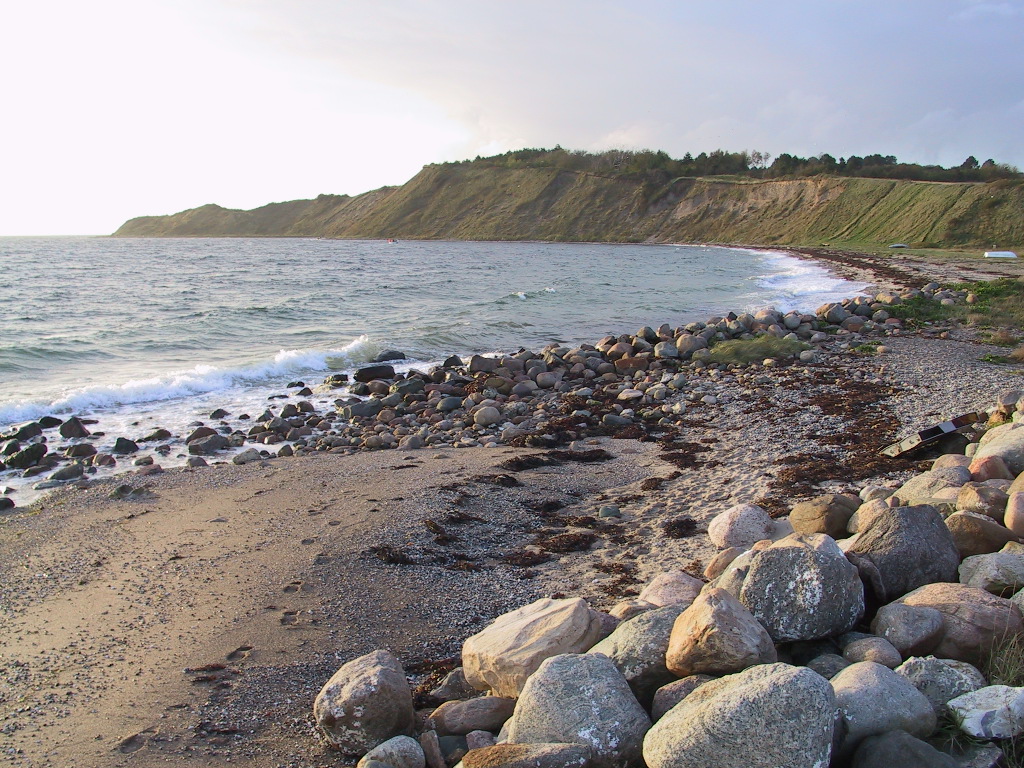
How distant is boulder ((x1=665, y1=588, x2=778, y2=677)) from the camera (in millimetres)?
2928

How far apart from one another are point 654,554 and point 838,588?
7.55 feet

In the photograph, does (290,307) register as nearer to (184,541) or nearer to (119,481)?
(119,481)

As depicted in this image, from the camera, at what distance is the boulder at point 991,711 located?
2.56 meters

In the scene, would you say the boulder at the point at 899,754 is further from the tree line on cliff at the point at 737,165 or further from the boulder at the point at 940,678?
the tree line on cliff at the point at 737,165

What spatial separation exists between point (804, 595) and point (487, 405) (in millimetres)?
7962

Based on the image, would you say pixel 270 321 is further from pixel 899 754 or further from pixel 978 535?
pixel 899 754

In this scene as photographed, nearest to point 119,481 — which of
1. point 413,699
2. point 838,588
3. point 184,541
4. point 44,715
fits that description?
point 184,541

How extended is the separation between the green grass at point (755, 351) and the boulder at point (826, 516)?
787cm

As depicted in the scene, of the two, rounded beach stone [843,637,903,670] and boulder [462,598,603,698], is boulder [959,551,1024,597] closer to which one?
rounded beach stone [843,637,903,670]

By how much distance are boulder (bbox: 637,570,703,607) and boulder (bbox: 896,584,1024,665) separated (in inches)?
45.5

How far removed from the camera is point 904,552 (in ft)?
12.2

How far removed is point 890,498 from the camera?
189 inches

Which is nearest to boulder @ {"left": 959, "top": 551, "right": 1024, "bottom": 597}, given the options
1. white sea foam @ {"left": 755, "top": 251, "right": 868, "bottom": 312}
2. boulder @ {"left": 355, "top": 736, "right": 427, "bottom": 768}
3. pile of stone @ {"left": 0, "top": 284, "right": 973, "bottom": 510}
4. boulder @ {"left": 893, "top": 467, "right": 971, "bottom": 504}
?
boulder @ {"left": 893, "top": 467, "right": 971, "bottom": 504}

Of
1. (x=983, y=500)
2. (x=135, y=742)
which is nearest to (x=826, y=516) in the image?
(x=983, y=500)
